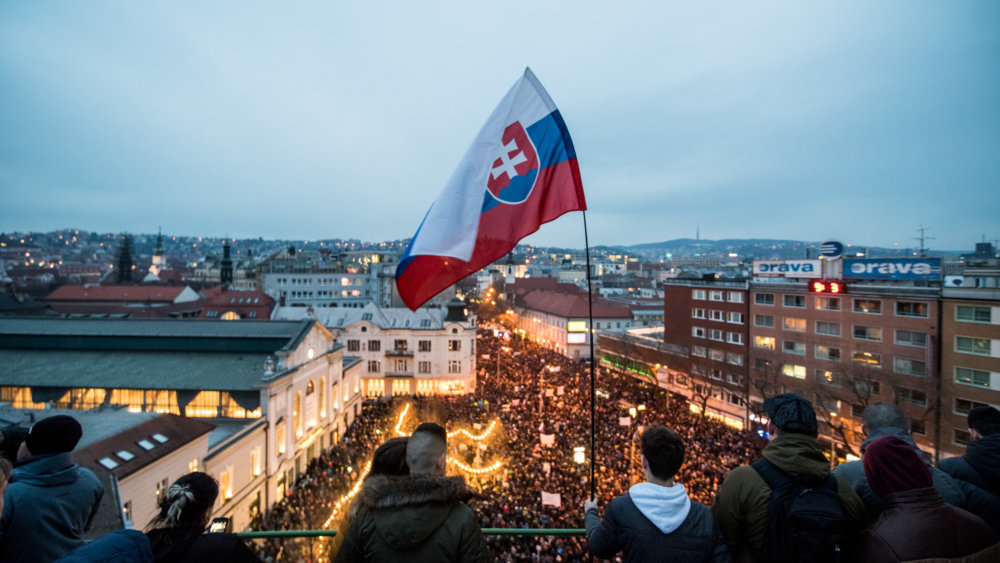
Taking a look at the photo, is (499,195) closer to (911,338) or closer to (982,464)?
(982,464)

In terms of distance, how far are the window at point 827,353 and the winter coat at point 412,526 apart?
40.1 m

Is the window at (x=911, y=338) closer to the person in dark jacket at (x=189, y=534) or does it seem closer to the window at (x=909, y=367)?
the window at (x=909, y=367)

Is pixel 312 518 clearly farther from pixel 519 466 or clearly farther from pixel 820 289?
pixel 820 289

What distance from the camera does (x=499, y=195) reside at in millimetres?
6621

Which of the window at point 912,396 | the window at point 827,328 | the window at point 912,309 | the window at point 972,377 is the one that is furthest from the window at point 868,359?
the window at point 972,377

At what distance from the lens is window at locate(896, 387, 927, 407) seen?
96.8 feet

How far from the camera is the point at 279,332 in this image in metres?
30.1

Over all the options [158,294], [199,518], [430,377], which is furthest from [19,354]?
[158,294]

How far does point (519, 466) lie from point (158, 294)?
281 feet

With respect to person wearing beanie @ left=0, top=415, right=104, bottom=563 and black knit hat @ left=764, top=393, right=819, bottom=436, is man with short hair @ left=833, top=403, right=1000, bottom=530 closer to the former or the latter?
black knit hat @ left=764, top=393, right=819, bottom=436

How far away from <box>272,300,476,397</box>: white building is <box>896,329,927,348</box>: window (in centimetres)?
3297

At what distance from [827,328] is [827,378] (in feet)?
12.2

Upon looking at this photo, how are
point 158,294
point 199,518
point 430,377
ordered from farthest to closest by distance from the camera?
point 158,294
point 430,377
point 199,518

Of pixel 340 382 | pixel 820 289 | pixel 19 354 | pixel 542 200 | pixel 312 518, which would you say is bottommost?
pixel 312 518
